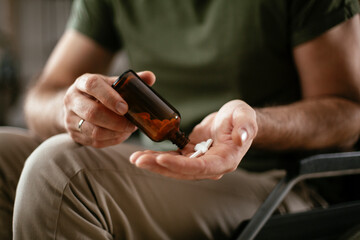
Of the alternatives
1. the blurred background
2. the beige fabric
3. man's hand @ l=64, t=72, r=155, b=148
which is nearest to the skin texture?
man's hand @ l=64, t=72, r=155, b=148

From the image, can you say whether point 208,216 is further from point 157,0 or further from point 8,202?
point 157,0

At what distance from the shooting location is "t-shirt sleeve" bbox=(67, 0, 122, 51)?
1.10 meters

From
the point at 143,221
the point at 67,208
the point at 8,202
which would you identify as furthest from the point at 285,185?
the point at 8,202

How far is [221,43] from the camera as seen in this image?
36.4 inches

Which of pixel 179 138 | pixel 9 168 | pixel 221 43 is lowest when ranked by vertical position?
pixel 9 168

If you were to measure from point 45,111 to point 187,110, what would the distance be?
15.8 inches

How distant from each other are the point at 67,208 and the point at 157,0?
72 cm

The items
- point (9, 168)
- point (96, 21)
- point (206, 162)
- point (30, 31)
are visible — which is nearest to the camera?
point (206, 162)

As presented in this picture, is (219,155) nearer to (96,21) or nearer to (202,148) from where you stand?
(202,148)

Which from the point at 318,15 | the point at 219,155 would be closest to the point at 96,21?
the point at 318,15

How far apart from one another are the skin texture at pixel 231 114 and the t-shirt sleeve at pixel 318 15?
0.02m

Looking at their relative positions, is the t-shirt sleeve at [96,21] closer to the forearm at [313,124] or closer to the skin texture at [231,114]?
the skin texture at [231,114]

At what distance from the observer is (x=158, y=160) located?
443mm

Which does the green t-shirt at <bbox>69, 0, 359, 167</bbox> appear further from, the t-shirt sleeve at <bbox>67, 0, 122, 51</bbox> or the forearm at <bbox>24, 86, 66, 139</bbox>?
the forearm at <bbox>24, 86, 66, 139</bbox>
